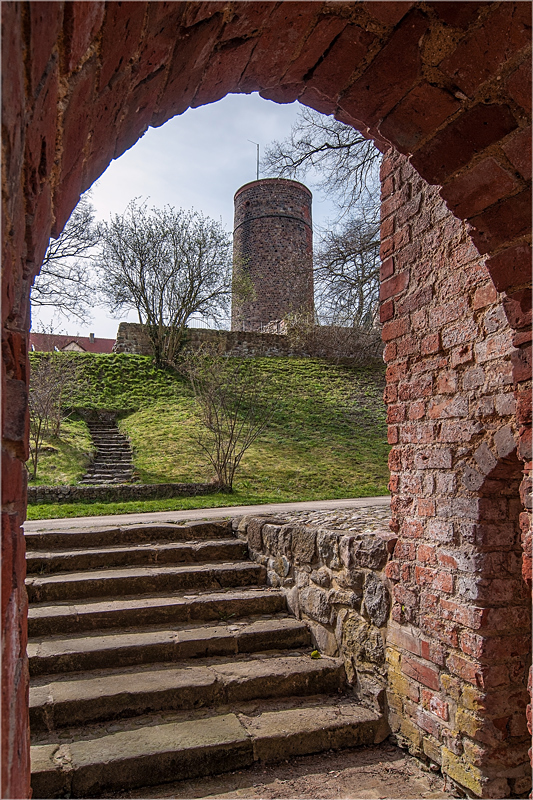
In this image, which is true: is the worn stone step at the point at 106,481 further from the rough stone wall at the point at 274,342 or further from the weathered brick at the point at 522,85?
the weathered brick at the point at 522,85

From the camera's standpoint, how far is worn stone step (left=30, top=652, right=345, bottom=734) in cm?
336

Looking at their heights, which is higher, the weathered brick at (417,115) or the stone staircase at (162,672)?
the weathered brick at (417,115)

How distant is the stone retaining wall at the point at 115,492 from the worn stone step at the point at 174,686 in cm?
609

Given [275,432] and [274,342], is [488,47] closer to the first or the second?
[275,432]

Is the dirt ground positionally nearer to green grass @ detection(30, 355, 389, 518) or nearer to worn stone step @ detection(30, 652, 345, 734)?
worn stone step @ detection(30, 652, 345, 734)

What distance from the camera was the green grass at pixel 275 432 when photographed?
10.6m

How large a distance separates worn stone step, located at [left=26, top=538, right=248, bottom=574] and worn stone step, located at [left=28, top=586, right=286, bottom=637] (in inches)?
20.5

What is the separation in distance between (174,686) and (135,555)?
69.2 inches

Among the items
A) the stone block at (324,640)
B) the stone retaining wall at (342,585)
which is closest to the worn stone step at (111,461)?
the stone retaining wall at (342,585)

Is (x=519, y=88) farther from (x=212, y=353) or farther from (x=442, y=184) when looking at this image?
(x=212, y=353)

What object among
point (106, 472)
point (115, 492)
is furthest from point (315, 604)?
point (106, 472)

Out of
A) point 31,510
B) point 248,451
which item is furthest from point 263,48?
point 248,451

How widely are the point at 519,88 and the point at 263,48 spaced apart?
82cm

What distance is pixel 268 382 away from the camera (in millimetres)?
18375
